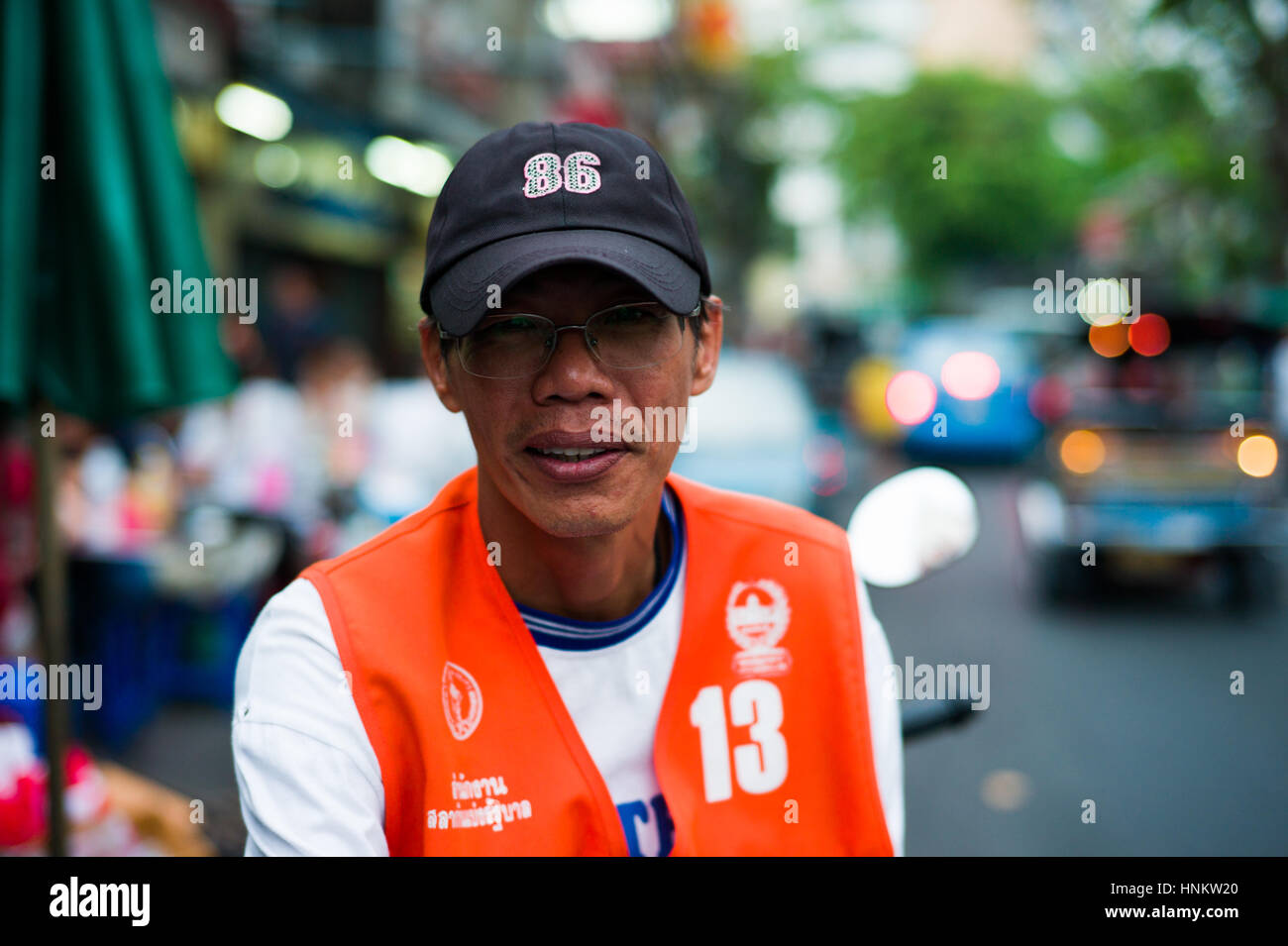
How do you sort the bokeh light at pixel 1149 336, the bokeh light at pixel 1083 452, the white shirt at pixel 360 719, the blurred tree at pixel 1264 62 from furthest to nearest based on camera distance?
the bokeh light at pixel 1149 336, the bokeh light at pixel 1083 452, the blurred tree at pixel 1264 62, the white shirt at pixel 360 719

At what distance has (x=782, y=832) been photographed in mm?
1687

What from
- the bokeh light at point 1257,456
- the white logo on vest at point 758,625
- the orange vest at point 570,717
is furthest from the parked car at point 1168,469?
the white logo on vest at point 758,625

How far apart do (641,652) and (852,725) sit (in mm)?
340

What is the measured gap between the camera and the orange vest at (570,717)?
1548 mm

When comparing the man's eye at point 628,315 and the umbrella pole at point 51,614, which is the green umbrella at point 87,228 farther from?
the man's eye at point 628,315

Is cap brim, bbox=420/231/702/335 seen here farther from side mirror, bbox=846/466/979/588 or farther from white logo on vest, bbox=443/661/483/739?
side mirror, bbox=846/466/979/588

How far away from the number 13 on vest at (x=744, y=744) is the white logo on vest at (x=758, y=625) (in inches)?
1.1

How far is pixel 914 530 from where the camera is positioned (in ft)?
6.57

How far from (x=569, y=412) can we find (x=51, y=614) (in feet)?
7.26

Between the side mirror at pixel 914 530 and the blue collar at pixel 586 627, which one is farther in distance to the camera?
the side mirror at pixel 914 530

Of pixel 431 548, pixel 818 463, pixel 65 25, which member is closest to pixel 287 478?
pixel 818 463

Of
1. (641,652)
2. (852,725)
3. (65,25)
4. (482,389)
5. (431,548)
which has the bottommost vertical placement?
(852,725)
